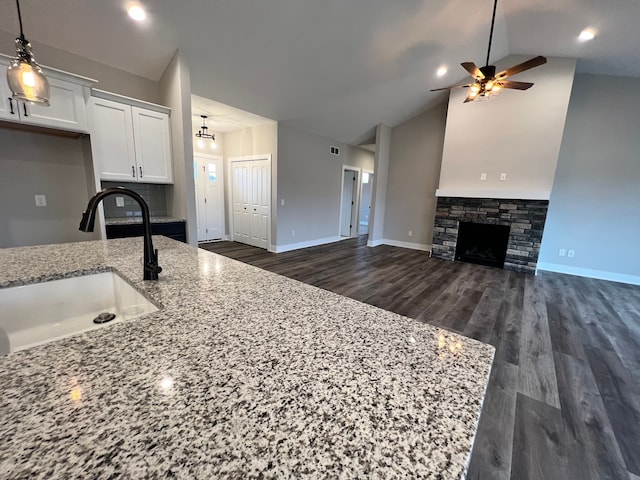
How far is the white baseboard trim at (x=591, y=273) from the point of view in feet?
13.8

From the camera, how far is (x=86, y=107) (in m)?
2.61

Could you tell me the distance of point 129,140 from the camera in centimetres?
298

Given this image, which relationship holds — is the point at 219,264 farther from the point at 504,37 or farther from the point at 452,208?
the point at 504,37

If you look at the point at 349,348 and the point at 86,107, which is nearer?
the point at 349,348

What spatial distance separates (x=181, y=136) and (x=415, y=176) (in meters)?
4.83

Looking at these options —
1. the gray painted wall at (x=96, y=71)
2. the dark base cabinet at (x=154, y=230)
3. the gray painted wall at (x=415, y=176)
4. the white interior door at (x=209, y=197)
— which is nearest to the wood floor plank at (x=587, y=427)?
the dark base cabinet at (x=154, y=230)

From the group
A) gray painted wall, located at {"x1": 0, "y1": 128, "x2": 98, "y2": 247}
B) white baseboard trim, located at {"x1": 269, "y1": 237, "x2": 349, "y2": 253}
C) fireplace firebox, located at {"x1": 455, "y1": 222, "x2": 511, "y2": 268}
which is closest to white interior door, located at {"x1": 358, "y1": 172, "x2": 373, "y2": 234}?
white baseboard trim, located at {"x1": 269, "y1": 237, "x2": 349, "y2": 253}

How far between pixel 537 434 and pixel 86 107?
4505 millimetres

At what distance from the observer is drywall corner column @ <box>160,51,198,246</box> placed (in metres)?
3.05

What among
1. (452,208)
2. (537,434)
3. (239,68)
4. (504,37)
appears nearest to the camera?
(537,434)

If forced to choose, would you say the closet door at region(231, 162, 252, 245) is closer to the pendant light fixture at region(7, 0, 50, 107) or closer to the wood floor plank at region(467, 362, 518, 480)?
the pendant light fixture at region(7, 0, 50, 107)

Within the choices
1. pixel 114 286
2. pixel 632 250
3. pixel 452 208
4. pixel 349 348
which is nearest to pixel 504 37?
pixel 452 208

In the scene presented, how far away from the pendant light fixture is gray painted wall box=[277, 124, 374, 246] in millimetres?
3690

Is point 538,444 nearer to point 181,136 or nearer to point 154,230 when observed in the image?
point 154,230
